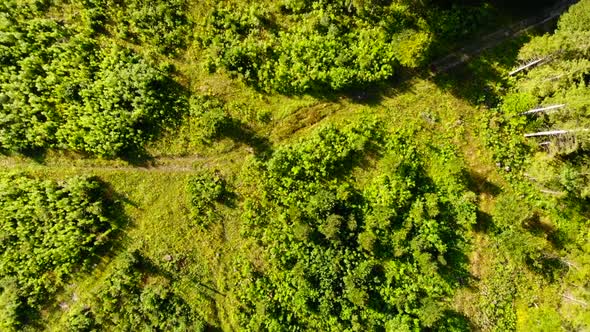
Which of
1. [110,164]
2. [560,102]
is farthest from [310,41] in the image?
[560,102]

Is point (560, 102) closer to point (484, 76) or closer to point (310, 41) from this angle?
point (484, 76)

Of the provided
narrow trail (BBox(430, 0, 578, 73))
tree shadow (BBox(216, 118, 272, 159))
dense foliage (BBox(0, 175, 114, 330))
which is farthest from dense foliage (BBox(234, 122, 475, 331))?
dense foliage (BBox(0, 175, 114, 330))

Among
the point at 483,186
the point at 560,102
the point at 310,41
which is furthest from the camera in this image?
the point at 483,186

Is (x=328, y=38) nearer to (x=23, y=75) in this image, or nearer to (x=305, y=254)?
(x=305, y=254)

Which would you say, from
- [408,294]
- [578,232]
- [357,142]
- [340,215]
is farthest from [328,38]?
[578,232]

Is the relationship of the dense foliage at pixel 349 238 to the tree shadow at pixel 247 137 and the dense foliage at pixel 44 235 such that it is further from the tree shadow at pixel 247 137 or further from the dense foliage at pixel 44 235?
the dense foliage at pixel 44 235
